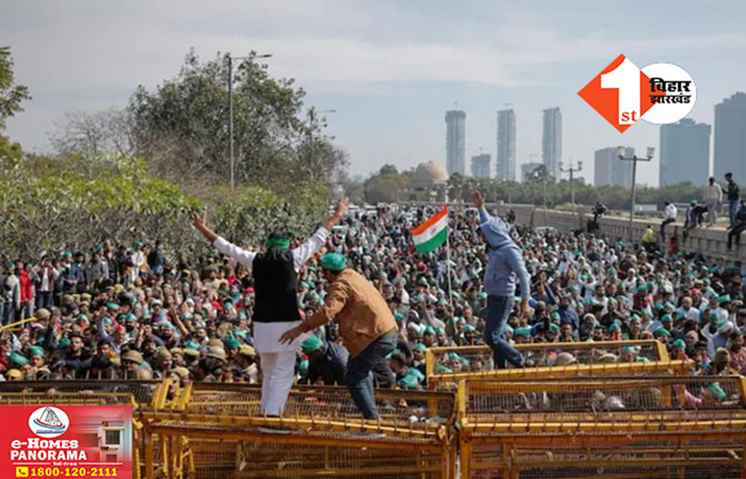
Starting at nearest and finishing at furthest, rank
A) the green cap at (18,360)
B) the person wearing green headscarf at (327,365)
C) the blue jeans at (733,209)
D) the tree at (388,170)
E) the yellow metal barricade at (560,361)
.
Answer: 1. the yellow metal barricade at (560,361)
2. the person wearing green headscarf at (327,365)
3. the green cap at (18,360)
4. the blue jeans at (733,209)
5. the tree at (388,170)

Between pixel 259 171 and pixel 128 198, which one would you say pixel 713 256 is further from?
pixel 259 171

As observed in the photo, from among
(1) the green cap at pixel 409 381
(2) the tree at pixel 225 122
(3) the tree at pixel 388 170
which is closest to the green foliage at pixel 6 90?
(2) the tree at pixel 225 122

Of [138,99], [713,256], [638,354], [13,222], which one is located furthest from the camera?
[138,99]

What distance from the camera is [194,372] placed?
11.4 meters

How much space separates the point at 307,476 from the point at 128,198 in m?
23.4

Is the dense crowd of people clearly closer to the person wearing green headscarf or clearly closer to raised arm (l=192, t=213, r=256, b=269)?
the person wearing green headscarf

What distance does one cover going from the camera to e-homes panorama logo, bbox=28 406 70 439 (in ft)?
18.9

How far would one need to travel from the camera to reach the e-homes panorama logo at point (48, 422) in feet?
18.9

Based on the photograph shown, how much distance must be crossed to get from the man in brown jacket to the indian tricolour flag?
1133cm

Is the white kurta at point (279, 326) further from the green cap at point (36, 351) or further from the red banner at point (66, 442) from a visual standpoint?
the green cap at point (36, 351)

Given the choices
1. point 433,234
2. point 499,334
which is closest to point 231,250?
point 499,334

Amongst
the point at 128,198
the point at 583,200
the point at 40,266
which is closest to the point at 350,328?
the point at 40,266

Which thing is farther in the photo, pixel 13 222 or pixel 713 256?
pixel 713 256

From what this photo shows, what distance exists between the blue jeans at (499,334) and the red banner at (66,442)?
3.88 meters
